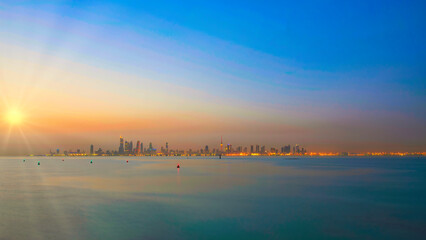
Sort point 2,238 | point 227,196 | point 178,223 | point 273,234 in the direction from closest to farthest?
point 2,238 < point 273,234 < point 178,223 < point 227,196

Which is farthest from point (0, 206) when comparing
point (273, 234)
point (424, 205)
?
point (424, 205)

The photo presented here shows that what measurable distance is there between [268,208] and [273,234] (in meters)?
7.04

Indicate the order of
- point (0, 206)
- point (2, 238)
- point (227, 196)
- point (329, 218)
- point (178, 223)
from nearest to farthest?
point (2, 238)
point (178, 223)
point (329, 218)
point (0, 206)
point (227, 196)

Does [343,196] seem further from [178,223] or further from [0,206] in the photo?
[0,206]

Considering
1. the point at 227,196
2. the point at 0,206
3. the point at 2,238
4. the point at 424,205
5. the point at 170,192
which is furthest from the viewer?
the point at 170,192

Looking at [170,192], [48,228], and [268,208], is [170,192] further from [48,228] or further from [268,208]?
[48,228]

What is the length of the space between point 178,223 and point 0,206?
45.4 feet

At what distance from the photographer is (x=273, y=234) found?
15.5 m

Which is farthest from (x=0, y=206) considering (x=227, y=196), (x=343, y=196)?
Answer: (x=343, y=196)

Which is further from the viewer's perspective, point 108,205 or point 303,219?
point 108,205

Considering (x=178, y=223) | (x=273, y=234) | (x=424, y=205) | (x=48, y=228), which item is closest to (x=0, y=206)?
(x=48, y=228)

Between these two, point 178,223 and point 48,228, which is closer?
point 48,228

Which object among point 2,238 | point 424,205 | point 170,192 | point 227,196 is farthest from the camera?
point 170,192

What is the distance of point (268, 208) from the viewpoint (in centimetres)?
2242
